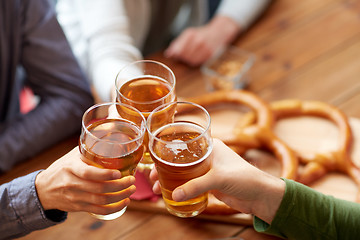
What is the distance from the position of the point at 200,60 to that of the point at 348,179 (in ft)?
2.48

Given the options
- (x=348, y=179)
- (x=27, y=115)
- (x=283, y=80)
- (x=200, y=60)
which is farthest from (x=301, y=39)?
(x=27, y=115)

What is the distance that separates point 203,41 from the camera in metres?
1.82

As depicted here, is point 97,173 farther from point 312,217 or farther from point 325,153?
point 325,153

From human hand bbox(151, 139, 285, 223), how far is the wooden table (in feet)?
0.40

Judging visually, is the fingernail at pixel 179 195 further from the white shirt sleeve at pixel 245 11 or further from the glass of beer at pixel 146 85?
the white shirt sleeve at pixel 245 11

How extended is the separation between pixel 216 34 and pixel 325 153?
82cm

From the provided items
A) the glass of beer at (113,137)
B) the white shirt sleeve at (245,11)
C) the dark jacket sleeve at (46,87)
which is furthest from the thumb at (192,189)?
the white shirt sleeve at (245,11)

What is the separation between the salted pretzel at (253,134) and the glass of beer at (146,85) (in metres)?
0.33

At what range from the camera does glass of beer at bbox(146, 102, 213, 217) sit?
2.77 ft

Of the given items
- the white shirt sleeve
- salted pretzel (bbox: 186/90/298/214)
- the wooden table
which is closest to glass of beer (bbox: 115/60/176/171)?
the wooden table

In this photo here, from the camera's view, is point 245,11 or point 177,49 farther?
point 245,11

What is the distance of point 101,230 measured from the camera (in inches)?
44.6

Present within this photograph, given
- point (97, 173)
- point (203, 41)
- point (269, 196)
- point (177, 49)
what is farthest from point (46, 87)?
point (269, 196)

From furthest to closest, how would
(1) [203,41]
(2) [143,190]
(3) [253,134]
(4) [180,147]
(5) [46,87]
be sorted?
(1) [203,41] < (5) [46,87] < (3) [253,134] < (2) [143,190] < (4) [180,147]
